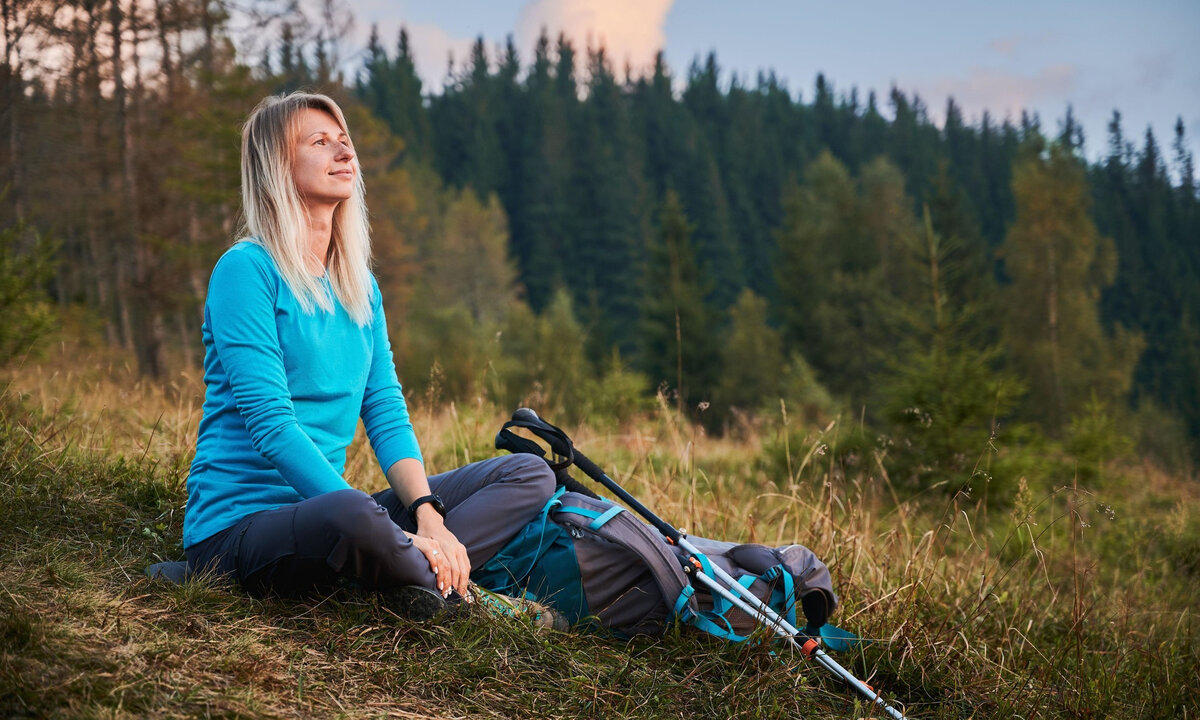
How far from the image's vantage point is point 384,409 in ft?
9.73

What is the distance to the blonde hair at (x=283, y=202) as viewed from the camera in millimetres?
2672

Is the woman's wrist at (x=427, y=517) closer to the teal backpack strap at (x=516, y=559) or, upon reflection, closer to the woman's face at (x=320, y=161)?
the teal backpack strap at (x=516, y=559)

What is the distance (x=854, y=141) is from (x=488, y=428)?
96907 mm

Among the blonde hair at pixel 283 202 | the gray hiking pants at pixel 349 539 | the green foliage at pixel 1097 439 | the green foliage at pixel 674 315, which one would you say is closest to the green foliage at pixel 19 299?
the blonde hair at pixel 283 202

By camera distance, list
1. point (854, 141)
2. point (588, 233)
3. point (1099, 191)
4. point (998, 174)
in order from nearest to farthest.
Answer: point (588, 233)
point (1099, 191)
point (998, 174)
point (854, 141)

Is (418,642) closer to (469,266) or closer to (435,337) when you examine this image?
(435,337)

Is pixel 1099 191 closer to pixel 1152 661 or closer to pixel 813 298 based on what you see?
pixel 813 298

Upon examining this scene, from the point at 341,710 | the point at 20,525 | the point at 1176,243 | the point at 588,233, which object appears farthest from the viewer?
the point at 1176,243

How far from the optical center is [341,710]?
2039mm

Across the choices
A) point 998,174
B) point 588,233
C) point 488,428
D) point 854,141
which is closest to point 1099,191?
point 998,174

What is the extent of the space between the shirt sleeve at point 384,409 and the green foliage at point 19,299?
3832mm

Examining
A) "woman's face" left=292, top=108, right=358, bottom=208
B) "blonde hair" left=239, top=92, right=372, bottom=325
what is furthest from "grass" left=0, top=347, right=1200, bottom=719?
"woman's face" left=292, top=108, right=358, bottom=208

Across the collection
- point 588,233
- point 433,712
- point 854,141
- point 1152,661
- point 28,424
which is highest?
point 854,141

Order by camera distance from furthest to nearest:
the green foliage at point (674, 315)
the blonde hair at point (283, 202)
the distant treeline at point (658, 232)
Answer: the green foliage at point (674, 315) < the distant treeline at point (658, 232) < the blonde hair at point (283, 202)
